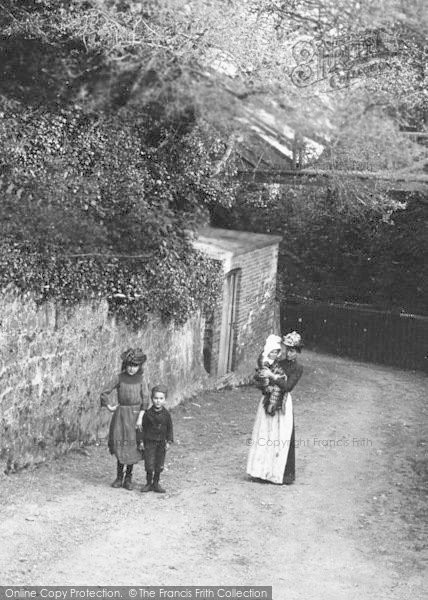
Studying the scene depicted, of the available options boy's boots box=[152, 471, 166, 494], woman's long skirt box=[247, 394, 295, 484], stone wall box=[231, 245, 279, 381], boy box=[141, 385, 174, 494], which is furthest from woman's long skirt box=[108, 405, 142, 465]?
stone wall box=[231, 245, 279, 381]

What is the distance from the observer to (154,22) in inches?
558

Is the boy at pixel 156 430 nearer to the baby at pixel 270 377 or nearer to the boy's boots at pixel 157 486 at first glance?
the boy's boots at pixel 157 486

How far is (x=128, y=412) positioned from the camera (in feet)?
38.0

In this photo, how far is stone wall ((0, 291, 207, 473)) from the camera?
1173cm

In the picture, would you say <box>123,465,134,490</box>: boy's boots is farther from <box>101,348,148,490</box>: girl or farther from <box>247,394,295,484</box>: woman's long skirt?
<box>247,394,295,484</box>: woman's long skirt

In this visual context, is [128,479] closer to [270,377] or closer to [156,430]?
[156,430]

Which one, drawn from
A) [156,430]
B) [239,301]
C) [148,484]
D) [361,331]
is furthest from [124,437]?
[361,331]

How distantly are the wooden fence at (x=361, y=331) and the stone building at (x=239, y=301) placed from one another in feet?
15.4

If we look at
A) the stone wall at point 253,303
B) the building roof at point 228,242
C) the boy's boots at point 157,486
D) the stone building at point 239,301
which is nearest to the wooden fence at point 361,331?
the stone wall at point 253,303

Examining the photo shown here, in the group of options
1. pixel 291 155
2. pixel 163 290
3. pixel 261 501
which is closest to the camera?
pixel 261 501

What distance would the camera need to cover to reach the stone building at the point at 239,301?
1788 centimetres

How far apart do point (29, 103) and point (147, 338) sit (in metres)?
3.81

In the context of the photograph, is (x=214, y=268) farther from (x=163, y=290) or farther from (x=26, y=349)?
(x=26, y=349)

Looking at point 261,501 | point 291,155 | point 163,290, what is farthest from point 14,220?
point 291,155
